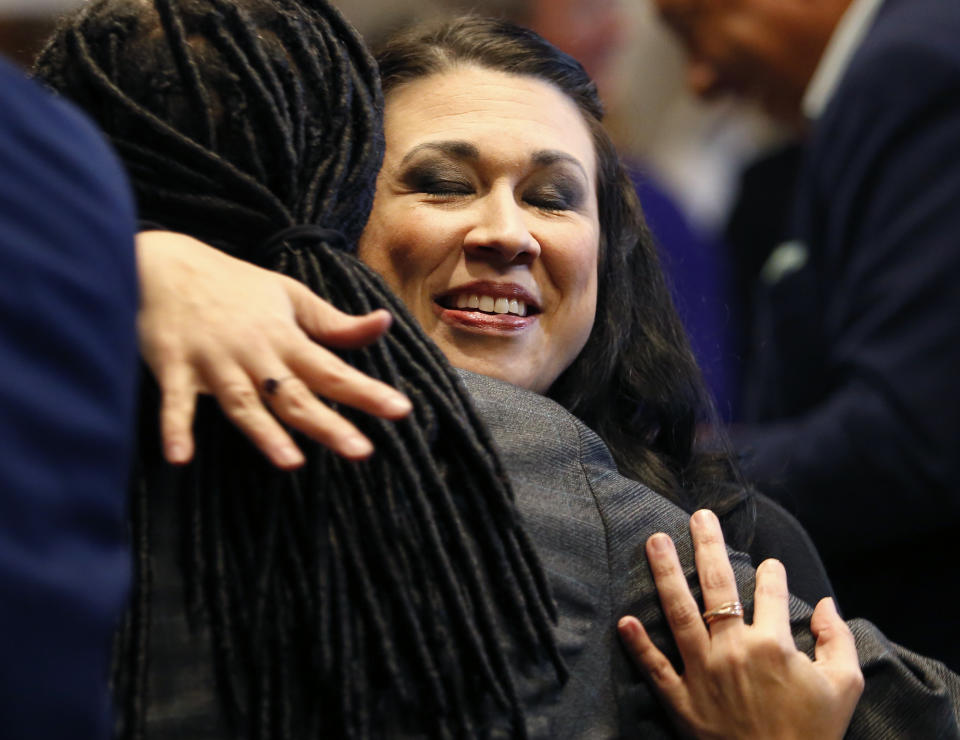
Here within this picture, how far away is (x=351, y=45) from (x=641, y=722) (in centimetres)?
69

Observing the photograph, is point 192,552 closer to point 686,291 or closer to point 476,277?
point 476,277

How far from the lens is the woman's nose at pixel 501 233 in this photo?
5.15 feet

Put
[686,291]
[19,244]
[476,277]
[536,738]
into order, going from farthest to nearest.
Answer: [686,291], [476,277], [536,738], [19,244]

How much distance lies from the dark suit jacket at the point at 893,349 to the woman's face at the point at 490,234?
525 millimetres

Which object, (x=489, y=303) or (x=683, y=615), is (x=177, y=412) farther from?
(x=489, y=303)

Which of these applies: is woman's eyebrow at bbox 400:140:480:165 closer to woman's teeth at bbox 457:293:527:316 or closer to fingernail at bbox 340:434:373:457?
woman's teeth at bbox 457:293:527:316

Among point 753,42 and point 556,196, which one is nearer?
point 556,196

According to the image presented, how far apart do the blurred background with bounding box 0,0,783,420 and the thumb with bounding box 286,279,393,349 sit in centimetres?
213

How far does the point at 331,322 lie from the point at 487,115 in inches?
32.0

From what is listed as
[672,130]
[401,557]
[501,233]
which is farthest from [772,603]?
[672,130]

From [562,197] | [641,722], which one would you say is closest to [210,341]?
[641,722]

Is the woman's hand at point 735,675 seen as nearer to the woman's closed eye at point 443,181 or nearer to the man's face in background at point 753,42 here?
the woman's closed eye at point 443,181

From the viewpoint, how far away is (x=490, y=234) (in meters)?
1.58

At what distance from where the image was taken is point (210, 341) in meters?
0.89
